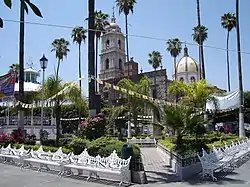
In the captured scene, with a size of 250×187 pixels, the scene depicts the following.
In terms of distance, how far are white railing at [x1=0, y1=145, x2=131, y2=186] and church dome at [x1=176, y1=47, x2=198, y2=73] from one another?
55.9 m

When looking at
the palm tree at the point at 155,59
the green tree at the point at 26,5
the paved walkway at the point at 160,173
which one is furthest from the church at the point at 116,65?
the green tree at the point at 26,5

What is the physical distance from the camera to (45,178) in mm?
10930

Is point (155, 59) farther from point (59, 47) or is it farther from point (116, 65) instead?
point (59, 47)

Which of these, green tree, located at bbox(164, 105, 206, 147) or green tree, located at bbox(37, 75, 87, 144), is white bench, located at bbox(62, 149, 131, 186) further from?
green tree, located at bbox(37, 75, 87, 144)

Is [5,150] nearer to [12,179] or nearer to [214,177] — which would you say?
[12,179]

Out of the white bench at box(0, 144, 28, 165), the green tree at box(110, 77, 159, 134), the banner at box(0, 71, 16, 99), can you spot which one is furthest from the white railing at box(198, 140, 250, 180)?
the banner at box(0, 71, 16, 99)

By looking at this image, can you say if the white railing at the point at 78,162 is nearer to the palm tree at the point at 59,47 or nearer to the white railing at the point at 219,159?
the white railing at the point at 219,159

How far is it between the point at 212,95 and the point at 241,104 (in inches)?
119

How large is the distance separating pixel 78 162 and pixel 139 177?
2589 mm

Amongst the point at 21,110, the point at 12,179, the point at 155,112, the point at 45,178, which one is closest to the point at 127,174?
the point at 45,178

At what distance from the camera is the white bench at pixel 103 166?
9.92 metres

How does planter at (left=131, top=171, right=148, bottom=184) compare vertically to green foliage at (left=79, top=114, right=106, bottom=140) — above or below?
below

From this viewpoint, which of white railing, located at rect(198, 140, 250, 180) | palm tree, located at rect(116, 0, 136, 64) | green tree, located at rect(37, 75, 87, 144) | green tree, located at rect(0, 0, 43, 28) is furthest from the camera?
palm tree, located at rect(116, 0, 136, 64)

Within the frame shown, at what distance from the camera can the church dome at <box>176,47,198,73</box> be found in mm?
67000
